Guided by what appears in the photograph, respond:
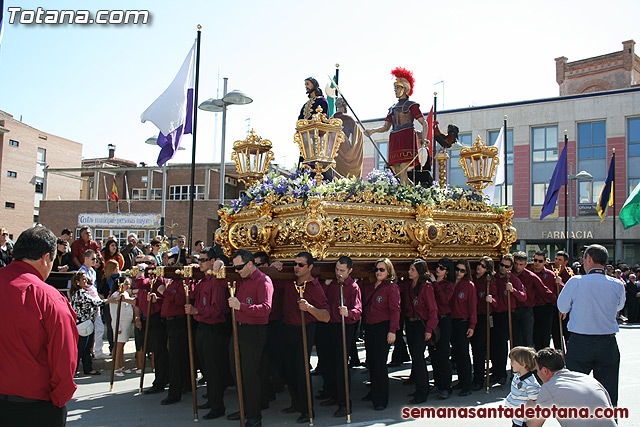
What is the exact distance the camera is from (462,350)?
26.4 ft

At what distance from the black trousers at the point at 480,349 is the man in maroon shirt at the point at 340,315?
2.19 meters

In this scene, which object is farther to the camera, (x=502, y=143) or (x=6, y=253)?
(x=502, y=143)

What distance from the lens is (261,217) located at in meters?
8.19

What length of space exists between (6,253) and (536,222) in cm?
2811

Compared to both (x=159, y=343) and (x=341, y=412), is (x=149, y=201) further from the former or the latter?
(x=341, y=412)

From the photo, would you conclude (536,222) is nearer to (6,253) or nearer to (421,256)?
(421,256)

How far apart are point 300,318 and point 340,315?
0.49 metres

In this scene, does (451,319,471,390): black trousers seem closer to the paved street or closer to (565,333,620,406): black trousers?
the paved street

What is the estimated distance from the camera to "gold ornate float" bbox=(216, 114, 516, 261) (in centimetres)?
761

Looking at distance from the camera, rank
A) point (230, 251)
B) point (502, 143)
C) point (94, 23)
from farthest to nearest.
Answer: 1. point (502, 143)
2. point (94, 23)
3. point (230, 251)

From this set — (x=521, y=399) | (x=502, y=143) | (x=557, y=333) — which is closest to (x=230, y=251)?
(x=521, y=399)

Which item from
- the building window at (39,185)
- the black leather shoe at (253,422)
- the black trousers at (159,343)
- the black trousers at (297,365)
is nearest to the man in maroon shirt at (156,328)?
the black trousers at (159,343)

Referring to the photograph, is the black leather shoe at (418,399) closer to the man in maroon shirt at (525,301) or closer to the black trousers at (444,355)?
the black trousers at (444,355)

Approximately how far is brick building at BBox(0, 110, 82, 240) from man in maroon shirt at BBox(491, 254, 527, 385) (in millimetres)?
38148
